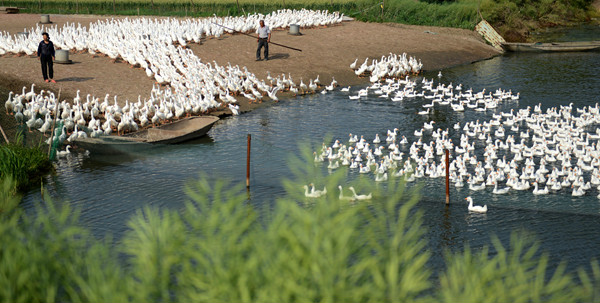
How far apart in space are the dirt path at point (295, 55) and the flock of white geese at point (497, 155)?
9.50 meters

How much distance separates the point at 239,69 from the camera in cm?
3400

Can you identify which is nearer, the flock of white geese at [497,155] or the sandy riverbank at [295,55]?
the flock of white geese at [497,155]

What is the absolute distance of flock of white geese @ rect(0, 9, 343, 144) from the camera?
2456 centimetres

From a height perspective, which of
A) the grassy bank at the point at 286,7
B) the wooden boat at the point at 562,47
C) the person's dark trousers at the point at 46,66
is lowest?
the person's dark trousers at the point at 46,66

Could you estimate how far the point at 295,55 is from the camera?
38031 mm

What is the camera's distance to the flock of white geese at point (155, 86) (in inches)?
967

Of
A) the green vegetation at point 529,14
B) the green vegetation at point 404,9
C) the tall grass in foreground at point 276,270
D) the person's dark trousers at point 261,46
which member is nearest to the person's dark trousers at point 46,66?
the person's dark trousers at point 261,46

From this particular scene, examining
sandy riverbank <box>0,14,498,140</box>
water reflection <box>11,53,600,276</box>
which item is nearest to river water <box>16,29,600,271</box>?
water reflection <box>11,53,600,276</box>

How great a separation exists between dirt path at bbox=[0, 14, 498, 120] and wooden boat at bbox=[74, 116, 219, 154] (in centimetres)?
527

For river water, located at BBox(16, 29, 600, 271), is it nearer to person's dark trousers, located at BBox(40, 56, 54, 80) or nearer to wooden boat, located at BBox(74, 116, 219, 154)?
wooden boat, located at BBox(74, 116, 219, 154)

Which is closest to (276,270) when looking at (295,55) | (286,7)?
(295,55)

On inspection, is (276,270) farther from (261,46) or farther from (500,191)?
(261,46)

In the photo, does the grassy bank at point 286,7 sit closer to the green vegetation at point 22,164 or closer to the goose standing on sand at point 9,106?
the goose standing on sand at point 9,106

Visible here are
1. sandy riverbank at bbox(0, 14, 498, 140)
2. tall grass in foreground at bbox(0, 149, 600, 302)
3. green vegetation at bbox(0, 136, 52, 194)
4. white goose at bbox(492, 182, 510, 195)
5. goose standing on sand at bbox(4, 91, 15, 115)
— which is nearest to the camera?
tall grass in foreground at bbox(0, 149, 600, 302)
